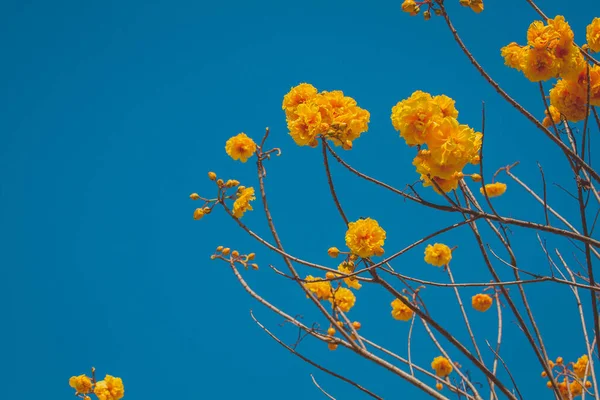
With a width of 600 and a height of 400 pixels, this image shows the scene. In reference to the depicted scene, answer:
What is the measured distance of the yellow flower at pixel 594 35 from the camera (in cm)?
292

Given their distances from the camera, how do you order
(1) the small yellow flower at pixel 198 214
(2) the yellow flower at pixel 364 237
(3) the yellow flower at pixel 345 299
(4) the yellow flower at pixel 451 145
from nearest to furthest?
1. (4) the yellow flower at pixel 451 145
2. (2) the yellow flower at pixel 364 237
3. (1) the small yellow flower at pixel 198 214
4. (3) the yellow flower at pixel 345 299

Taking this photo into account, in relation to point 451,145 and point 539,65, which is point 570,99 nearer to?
point 539,65

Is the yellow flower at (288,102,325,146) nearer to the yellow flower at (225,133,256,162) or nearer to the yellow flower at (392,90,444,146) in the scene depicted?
the yellow flower at (392,90,444,146)

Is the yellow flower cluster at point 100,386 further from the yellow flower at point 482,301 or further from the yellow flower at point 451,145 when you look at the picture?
the yellow flower at point 451,145

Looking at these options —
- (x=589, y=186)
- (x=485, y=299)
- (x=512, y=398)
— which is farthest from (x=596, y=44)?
(x=485, y=299)

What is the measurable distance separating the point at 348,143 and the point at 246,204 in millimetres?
1246

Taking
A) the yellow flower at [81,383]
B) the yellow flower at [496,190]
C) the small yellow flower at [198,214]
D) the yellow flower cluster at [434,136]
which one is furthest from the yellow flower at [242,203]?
the yellow flower at [496,190]

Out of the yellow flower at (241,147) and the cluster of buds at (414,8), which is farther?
the yellow flower at (241,147)

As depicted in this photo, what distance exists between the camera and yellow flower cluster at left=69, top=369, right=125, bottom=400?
4836 millimetres

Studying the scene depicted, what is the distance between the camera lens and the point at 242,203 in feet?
13.0

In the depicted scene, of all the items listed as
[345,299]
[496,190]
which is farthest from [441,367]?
[496,190]

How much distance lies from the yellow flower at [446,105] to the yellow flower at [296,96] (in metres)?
0.82

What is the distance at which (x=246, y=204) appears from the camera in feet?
13.1

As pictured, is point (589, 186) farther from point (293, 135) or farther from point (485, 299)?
point (485, 299)
